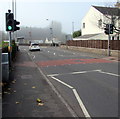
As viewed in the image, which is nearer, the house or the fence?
the fence

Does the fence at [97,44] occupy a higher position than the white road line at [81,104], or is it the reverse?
the fence at [97,44]

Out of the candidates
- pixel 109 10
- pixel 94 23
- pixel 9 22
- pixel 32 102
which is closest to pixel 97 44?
pixel 109 10

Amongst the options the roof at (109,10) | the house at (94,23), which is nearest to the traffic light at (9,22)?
the roof at (109,10)

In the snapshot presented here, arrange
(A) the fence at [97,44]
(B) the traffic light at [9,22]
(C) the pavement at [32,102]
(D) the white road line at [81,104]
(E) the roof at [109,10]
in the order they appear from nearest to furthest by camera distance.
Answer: (C) the pavement at [32,102] → (D) the white road line at [81,104] → (B) the traffic light at [9,22] → (A) the fence at [97,44] → (E) the roof at [109,10]

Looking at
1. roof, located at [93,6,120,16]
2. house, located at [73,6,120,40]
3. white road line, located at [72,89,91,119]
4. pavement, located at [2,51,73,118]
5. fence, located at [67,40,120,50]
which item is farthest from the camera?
house, located at [73,6,120,40]

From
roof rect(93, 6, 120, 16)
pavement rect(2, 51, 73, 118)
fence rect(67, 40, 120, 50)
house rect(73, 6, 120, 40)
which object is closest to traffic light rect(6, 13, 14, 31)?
pavement rect(2, 51, 73, 118)

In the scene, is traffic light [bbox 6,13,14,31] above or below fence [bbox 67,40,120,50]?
above

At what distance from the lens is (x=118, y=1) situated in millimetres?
31688

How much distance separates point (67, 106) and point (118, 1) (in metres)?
28.5

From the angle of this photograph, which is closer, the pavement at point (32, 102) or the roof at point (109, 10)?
the pavement at point (32, 102)

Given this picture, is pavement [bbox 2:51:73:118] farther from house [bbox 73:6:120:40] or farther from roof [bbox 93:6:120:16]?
house [bbox 73:6:120:40]

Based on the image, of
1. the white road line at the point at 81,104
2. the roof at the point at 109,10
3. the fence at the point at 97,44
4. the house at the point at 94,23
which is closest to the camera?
the white road line at the point at 81,104

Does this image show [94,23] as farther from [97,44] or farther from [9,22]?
[9,22]

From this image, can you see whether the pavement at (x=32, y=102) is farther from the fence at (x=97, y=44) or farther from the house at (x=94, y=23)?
the house at (x=94, y=23)
